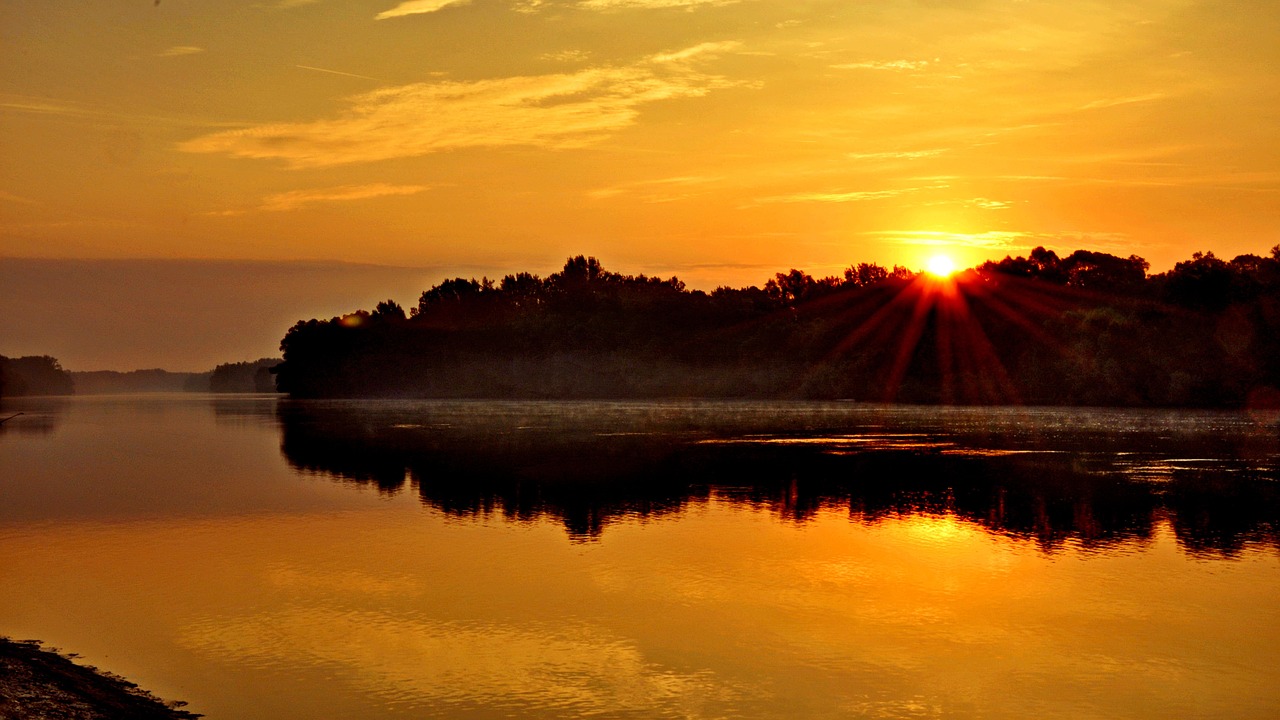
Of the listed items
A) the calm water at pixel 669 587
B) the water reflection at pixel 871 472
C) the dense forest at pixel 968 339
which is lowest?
the calm water at pixel 669 587

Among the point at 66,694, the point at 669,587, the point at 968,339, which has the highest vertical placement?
the point at 968,339

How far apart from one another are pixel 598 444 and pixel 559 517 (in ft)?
89.6

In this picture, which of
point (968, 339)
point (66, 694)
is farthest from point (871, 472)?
point (968, 339)

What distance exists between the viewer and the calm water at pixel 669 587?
1337 cm

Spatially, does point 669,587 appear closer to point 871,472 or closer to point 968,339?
point 871,472

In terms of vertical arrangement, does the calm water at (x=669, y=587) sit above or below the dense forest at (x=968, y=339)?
below

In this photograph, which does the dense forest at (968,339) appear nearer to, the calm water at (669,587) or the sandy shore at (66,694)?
the calm water at (669,587)

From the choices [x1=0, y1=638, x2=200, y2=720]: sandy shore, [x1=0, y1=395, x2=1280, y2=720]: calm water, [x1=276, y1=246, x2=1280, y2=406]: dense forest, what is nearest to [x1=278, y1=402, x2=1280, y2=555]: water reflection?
[x1=0, y1=395, x2=1280, y2=720]: calm water

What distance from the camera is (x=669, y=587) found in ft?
63.1

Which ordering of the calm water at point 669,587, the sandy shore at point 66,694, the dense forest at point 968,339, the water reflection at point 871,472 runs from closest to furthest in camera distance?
the sandy shore at point 66,694 → the calm water at point 669,587 → the water reflection at point 871,472 → the dense forest at point 968,339

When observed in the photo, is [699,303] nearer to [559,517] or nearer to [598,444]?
[598,444]

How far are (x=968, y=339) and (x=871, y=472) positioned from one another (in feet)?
301

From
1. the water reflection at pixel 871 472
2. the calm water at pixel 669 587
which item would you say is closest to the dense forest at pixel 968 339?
the water reflection at pixel 871 472

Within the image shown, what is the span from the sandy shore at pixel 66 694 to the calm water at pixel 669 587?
47 centimetres
